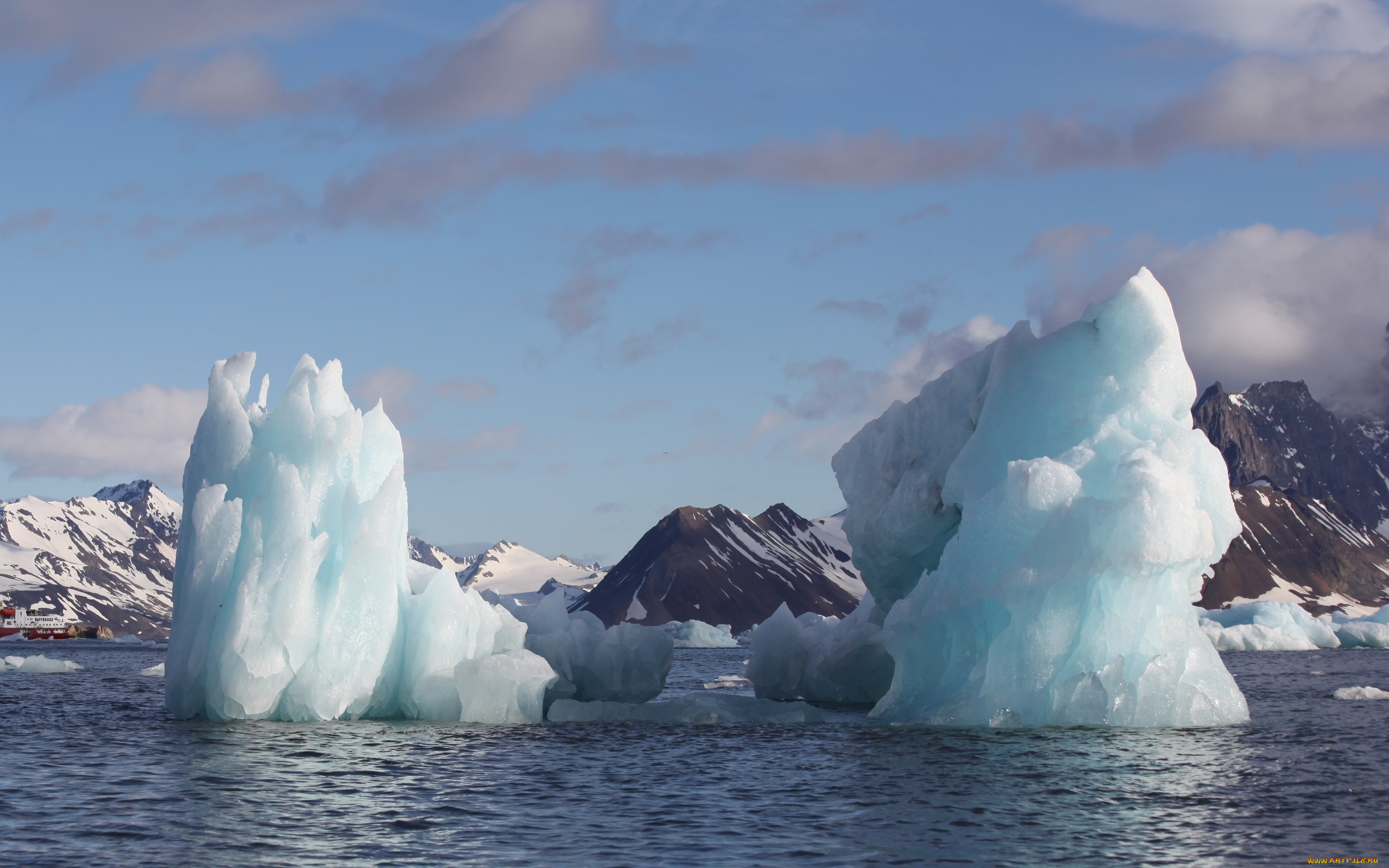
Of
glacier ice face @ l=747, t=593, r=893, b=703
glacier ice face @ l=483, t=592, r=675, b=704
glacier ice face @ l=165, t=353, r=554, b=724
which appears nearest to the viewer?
glacier ice face @ l=165, t=353, r=554, b=724

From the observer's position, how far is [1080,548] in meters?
32.6

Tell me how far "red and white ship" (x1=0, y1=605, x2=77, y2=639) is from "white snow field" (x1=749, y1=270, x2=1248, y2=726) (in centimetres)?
17701

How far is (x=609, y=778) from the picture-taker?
2753cm

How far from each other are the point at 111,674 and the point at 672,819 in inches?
2459

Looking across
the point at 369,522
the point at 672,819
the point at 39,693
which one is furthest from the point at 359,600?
the point at 39,693

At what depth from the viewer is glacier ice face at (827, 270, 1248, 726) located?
32969 mm

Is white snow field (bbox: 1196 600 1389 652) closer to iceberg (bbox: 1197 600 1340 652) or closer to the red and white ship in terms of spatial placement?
iceberg (bbox: 1197 600 1340 652)

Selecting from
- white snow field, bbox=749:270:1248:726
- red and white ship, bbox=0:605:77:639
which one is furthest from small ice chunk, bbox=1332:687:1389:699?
red and white ship, bbox=0:605:77:639

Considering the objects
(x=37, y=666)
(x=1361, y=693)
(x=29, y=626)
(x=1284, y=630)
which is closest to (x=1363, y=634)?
(x=1284, y=630)

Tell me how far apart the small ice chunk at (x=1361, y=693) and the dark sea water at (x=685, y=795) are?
11.5m

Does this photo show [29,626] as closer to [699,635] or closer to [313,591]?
[699,635]

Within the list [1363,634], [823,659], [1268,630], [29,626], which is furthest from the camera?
[29,626]

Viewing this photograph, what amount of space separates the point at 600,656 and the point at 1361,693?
96.0 feet

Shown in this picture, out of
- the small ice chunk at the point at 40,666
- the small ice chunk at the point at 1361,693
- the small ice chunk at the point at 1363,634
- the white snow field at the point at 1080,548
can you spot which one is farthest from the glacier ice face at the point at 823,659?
the small ice chunk at the point at 1363,634
